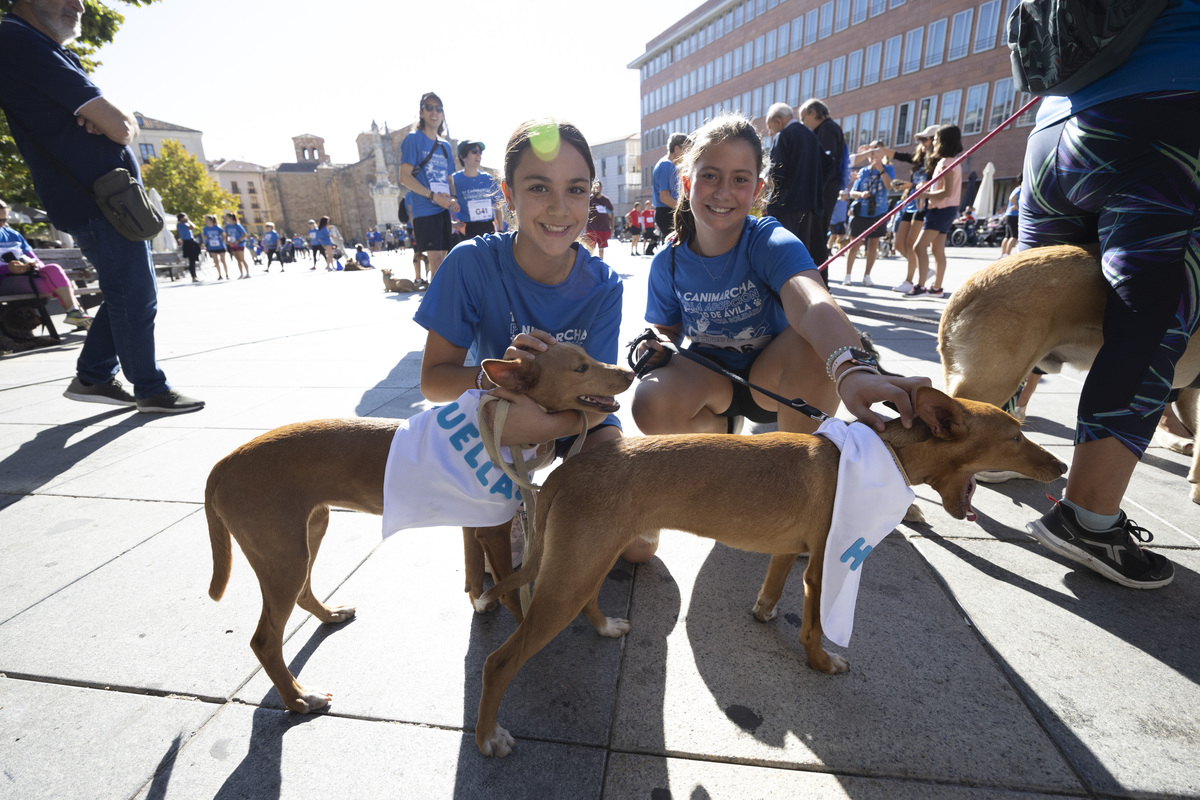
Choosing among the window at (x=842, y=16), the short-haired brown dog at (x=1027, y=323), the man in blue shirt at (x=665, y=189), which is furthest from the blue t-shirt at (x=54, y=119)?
the window at (x=842, y=16)

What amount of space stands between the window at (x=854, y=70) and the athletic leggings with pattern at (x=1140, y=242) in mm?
50822

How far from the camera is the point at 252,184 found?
9488 centimetres

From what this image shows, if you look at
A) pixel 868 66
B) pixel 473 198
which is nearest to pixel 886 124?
pixel 868 66

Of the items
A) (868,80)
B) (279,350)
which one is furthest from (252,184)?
(279,350)

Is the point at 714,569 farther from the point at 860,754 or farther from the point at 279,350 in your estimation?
the point at 279,350

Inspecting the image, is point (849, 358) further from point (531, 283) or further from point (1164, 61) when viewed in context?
point (1164, 61)

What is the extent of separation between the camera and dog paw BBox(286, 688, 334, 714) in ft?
6.01

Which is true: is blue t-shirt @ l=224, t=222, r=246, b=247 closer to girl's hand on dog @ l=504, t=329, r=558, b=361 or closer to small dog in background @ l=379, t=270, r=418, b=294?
small dog in background @ l=379, t=270, r=418, b=294

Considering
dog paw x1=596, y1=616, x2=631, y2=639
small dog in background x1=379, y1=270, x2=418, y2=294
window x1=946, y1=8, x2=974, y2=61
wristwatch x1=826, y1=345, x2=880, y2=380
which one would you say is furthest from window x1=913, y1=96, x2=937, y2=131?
dog paw x1=596, y1=616, x2=631, y2=639

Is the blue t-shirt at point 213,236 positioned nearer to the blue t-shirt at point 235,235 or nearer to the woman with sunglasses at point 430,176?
the blue t-shirt at point 235,235

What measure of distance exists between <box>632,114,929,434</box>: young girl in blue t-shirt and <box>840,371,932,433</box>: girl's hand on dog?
0.17m

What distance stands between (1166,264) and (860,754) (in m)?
2.30

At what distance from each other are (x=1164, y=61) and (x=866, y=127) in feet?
161

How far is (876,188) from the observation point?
10.7 metres
